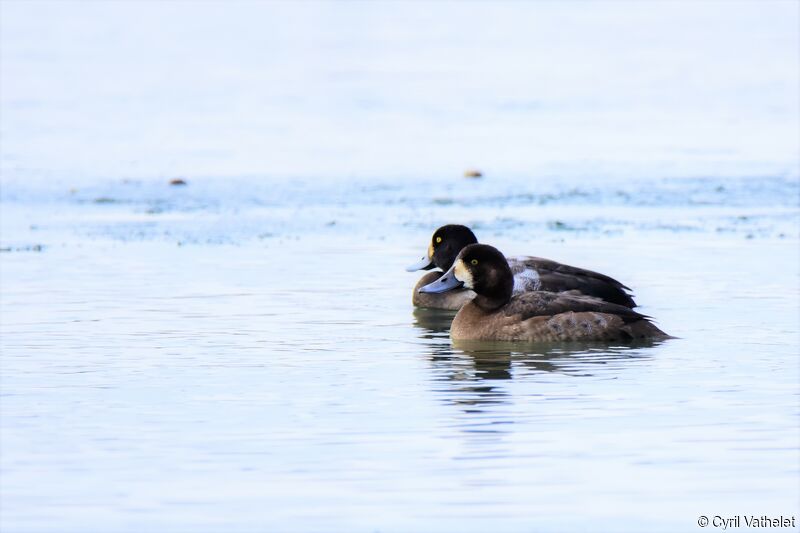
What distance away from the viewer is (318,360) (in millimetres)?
11617

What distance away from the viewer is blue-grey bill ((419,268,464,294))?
44.9 ft

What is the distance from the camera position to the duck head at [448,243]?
16.0 metres

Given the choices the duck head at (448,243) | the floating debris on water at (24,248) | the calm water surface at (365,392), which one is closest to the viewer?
the calm water surface at (365,392)

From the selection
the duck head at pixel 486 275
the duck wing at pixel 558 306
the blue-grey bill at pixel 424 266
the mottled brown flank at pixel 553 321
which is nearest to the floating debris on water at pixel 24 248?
the blue-grey bill at pixel 424 266

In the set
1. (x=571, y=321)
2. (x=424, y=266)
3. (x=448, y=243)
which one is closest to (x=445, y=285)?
(x=571, y=321)

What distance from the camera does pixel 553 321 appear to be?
1269cm

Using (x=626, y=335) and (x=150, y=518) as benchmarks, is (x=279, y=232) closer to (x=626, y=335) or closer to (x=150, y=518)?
(x=626, y=335)

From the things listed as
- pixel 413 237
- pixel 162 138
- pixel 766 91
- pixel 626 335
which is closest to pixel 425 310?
pixel 626 335

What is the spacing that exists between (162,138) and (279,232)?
13.3 metres

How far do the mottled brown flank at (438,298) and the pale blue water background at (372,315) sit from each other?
21 centimetres

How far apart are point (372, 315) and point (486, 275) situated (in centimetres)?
150

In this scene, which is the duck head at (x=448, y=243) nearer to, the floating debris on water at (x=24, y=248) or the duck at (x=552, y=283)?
the duck at (x=552, y=283)

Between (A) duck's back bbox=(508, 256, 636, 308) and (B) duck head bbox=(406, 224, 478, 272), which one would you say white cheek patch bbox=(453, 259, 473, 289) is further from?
(B) duck head bbox=(406, 224, 478, 272)

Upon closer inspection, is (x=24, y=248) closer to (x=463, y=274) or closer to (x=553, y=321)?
(x=463, y=274)
